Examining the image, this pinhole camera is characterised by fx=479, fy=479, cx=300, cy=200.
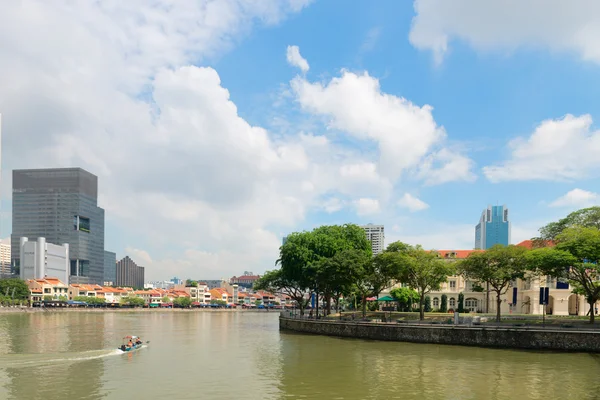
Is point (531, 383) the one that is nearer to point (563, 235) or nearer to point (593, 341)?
point (593, 341)

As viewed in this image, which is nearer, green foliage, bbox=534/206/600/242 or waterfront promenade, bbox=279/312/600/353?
waterfront promenade, bbox=279/312/600/353

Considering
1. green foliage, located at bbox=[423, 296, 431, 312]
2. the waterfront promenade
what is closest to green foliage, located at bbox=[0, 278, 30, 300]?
green foliage, located at bbox=[423, 296, 431, 312]

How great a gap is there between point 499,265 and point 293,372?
1326 inches

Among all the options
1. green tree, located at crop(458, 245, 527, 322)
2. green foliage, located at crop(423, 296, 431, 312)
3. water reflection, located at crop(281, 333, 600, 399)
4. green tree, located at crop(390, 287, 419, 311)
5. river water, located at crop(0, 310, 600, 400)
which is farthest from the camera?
green foliage, located at crop(423, 296, 431, 312)

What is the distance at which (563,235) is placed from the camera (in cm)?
5569

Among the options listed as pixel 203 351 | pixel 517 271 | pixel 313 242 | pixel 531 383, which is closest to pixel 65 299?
pixel 313 242

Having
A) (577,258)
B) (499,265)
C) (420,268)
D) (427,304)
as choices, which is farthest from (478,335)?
(427,304)

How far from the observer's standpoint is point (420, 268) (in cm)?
6259

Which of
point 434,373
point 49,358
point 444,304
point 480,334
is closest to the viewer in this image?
point 434,373

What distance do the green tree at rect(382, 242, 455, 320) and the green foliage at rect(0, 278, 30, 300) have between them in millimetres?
152678

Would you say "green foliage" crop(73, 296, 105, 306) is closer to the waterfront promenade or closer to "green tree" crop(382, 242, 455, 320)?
the waterfront promenade

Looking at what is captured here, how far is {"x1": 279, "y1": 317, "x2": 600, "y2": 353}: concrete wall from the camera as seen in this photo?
45.4 meters

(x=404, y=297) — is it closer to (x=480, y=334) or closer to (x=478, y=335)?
(x=478, y=335)

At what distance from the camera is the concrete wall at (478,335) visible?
45.4 m
